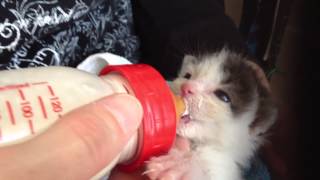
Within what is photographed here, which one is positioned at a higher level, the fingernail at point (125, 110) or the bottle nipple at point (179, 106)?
the fingernail at point (125, 110)

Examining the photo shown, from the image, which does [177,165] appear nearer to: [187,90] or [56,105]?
[187,90]

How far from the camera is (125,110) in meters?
0.45

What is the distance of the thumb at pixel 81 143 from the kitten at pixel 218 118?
0.51 feet

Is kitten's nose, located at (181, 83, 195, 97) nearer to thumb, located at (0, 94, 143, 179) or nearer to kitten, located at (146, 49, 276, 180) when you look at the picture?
kitten, located at (146, 49, 276, 180)

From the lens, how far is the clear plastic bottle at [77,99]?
1.36ft

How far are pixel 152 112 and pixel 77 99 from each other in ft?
0.29

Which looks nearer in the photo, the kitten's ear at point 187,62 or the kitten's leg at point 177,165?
the kitten's leg at point 177,165

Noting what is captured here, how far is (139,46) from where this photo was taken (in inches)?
35.7

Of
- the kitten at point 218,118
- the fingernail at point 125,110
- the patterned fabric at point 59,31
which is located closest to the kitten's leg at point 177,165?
the kitten at point 218,118

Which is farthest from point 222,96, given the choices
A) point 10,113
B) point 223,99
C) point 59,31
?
point 10,113

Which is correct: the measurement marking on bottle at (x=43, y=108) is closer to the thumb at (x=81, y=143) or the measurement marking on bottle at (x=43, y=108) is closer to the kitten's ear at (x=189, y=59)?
the thumb at (x=81, y=143)

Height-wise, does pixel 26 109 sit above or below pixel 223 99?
above

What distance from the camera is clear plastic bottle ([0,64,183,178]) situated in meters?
0.41

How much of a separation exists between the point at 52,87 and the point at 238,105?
1.07ft
